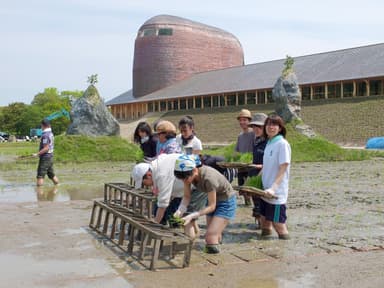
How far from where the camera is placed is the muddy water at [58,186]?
1064 cm

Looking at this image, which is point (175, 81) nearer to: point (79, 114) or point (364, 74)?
point (364, 74)

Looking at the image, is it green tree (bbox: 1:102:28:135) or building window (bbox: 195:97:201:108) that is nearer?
building window (bbox: 195:97:201:108)

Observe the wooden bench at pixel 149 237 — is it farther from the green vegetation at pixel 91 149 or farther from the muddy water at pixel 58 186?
the green vegetation at pixel 91 149

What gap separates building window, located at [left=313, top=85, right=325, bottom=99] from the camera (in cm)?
4131

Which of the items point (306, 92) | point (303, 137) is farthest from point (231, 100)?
point (303, 137)

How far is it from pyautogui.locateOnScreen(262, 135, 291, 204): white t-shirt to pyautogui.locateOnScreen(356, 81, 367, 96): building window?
112 ft

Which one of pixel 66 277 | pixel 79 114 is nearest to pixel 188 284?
pixel 66 277

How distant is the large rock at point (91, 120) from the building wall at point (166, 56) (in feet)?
137

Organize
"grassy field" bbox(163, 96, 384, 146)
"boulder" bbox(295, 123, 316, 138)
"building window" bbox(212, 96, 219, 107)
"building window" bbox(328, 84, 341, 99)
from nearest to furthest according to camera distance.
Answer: "boulder" bbox(295, 123, 316, 138), "grassy field" bbox(163, 96, 384, 146), "building window" bbox(328, 84, 341, 99), "building window" bbox(212, 96, 219, 107)

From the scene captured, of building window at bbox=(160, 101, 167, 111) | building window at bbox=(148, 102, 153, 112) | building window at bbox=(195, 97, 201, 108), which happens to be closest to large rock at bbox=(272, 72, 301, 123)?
building window at bbox=(195, 97, 201, 108)

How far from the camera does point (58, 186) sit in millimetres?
12562

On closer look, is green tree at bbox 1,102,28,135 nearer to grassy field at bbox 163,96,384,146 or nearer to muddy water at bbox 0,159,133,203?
grassy field at bbox 163,96,384,146

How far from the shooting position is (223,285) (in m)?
4.35

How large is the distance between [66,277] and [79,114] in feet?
67.2
